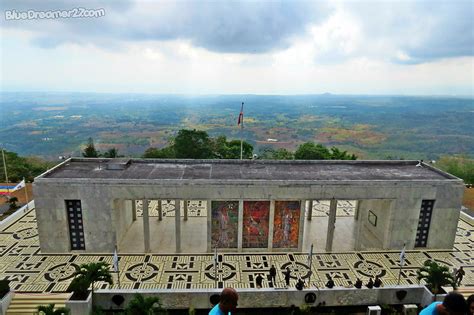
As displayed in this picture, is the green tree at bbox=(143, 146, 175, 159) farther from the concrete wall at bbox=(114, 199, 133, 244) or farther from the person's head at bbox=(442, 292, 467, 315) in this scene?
the person's head at bbox=(442, 292, 467, 315)

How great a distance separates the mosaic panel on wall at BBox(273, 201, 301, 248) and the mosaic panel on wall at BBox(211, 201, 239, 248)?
3.29 m

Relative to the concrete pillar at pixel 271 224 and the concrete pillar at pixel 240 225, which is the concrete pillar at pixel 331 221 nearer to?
the concrete pillar at pixel 271 224

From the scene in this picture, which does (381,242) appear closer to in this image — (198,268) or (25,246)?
(198,268)

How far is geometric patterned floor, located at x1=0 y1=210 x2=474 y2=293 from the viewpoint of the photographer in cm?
2242

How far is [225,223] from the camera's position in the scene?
84.8 ft

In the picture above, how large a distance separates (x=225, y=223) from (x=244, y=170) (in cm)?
540

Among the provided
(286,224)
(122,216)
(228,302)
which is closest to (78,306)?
(122,216)

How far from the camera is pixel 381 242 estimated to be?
2809 centimetres

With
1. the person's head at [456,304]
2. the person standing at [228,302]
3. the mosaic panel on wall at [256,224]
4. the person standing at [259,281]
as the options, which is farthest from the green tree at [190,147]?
the person's head at [456,304]

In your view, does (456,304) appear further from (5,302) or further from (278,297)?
(5,302)

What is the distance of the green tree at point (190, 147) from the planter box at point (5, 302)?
3569 cm

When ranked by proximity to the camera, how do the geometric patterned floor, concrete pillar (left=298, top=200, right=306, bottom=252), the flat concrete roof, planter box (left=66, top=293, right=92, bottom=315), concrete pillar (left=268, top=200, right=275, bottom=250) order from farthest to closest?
the flat concrete roof, concrete pillar (left=298, top=200, right=306, bottom=252), concrete pillar (left=268, top=200, right=275, bottom=250), the geometric patterned floor, planter box (left=66, top=293, right=92, bottom=315)

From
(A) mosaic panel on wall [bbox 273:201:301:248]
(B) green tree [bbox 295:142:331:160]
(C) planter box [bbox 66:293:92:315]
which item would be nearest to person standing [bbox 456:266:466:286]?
(A) mosaic panel on wall [bbox 273:201:301:248]

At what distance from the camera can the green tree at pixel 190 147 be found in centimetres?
5475
